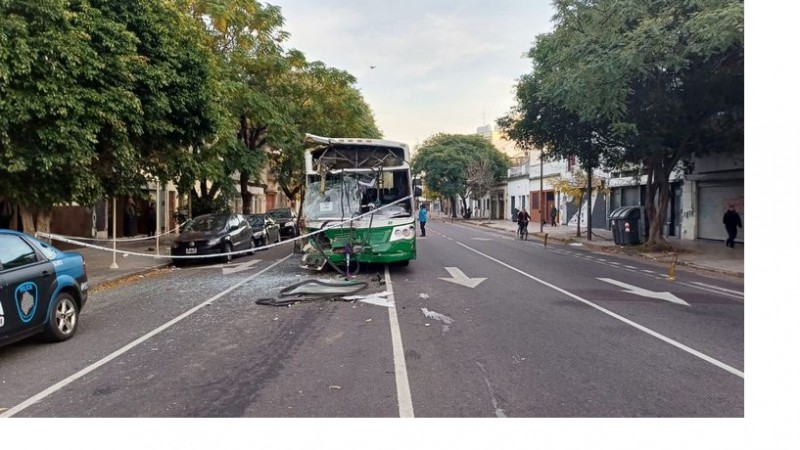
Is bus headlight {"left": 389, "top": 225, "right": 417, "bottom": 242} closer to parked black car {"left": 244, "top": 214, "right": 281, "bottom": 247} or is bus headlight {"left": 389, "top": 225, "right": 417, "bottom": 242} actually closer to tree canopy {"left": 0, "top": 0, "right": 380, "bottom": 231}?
tree canopy {"left": 0, "top": 0, "right": 380, "bottom": 231}

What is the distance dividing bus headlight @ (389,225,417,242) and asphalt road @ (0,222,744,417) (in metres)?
1.38

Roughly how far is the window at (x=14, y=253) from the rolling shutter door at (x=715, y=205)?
24767mm

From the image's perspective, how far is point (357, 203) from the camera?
12.9 m

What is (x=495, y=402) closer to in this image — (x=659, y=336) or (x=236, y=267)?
(x=659, y=336)

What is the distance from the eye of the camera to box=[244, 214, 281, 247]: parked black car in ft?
71.7

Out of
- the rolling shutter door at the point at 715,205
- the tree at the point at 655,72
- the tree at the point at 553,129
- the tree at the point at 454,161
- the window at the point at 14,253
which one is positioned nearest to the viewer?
the window at the point at 14,253

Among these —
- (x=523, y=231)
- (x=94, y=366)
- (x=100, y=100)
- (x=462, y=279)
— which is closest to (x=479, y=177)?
(x=523, y=231)

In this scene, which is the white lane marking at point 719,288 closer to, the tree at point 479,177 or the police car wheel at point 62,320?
the police car wheel at point 62,320

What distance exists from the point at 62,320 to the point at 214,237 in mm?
9570

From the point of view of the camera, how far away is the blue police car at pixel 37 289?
626 centimetres

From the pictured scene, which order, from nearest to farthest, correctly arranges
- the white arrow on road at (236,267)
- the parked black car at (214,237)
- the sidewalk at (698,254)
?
the white arrow on road at (236,267) → the parked black car at (214,237) → the sidewalk at (698,254)

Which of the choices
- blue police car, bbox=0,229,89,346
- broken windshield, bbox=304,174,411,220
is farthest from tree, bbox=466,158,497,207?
blue police car, bbox=0,229,89,346

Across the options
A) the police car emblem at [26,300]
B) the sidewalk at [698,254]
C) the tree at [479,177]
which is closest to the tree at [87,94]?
the police car emblem at [26,300]

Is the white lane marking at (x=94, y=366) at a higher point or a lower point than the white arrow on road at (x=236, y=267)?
lower
